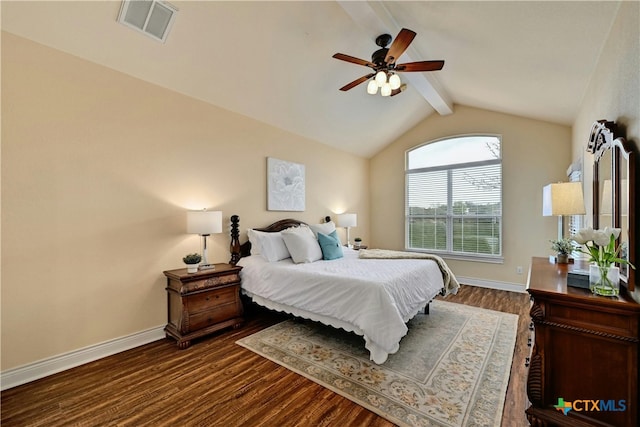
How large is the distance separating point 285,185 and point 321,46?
205 cm

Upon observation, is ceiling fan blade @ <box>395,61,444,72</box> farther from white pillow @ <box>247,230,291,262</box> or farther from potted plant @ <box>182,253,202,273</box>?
potted plant @ <box>182,253,202,273</box>

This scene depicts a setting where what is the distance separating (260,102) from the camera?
369cm

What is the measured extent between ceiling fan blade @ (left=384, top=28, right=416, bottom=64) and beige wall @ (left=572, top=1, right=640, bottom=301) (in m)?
1.30

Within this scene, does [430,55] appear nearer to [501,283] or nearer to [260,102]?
[260,102]

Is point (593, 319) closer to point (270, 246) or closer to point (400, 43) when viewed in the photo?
point (400, 43)

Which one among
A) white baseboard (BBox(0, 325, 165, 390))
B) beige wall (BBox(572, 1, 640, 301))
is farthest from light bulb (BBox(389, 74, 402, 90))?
white baseboard (BBox(0, 325, 165, 390))

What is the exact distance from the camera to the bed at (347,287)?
222 cm

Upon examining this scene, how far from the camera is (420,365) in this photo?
232 cm

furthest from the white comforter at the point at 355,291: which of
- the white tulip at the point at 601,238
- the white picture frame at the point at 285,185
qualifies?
the white tulip at the point at 601,238

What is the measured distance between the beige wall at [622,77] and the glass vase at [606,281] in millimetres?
91

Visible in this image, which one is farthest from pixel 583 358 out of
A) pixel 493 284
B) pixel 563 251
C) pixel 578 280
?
pixel 493 284

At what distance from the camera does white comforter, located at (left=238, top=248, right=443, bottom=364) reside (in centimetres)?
221

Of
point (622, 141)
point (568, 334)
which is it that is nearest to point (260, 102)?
point (622, 141)

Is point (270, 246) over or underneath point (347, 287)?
over
